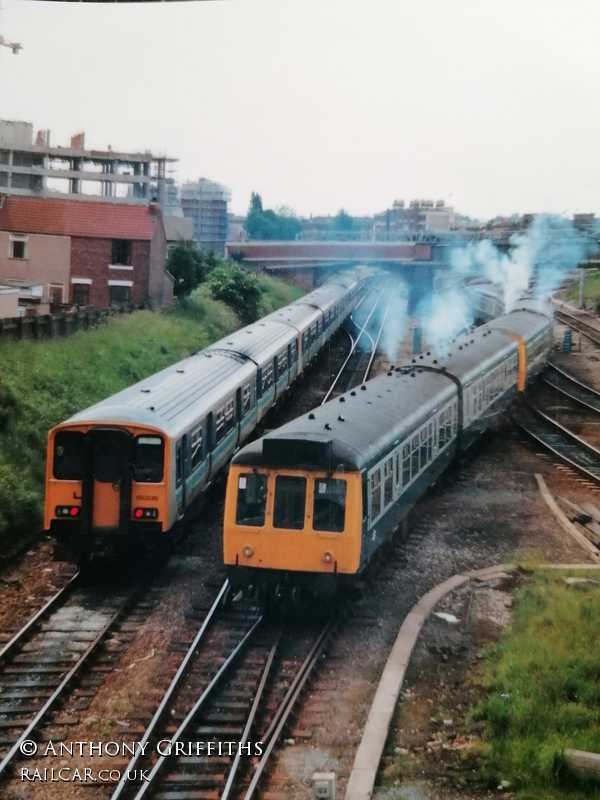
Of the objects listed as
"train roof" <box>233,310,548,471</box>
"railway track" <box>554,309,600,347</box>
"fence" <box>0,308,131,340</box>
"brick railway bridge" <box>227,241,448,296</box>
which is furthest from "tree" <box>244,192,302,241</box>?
"train roof" <box>233,310,548,471</box>

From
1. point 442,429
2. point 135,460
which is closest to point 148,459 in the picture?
point 135,460

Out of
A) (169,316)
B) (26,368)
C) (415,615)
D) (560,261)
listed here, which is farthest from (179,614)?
(560,261)

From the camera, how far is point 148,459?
→ 15578 mm

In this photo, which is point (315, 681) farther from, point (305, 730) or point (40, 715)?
point (40, 715)

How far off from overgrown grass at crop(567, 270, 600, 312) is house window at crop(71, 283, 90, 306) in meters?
27.7

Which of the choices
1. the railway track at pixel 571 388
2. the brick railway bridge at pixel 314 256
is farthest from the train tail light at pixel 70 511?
the brick railway bridge at pixel 314 256

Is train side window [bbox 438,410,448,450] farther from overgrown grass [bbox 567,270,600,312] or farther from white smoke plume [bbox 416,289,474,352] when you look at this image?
overgrown grass [bbox 567,270,600,312]

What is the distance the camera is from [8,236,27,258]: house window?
39.5 m

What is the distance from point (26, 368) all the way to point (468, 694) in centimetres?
1559

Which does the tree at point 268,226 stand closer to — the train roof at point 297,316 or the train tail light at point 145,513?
the train roof at point 297,316

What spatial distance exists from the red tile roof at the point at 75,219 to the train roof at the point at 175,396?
1842 centimetres

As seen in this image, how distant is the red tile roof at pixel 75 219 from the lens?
3962 centimetres

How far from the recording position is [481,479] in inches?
888

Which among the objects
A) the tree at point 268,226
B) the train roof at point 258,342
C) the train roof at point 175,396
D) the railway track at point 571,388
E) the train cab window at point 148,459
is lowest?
the railway track at point 571,388
